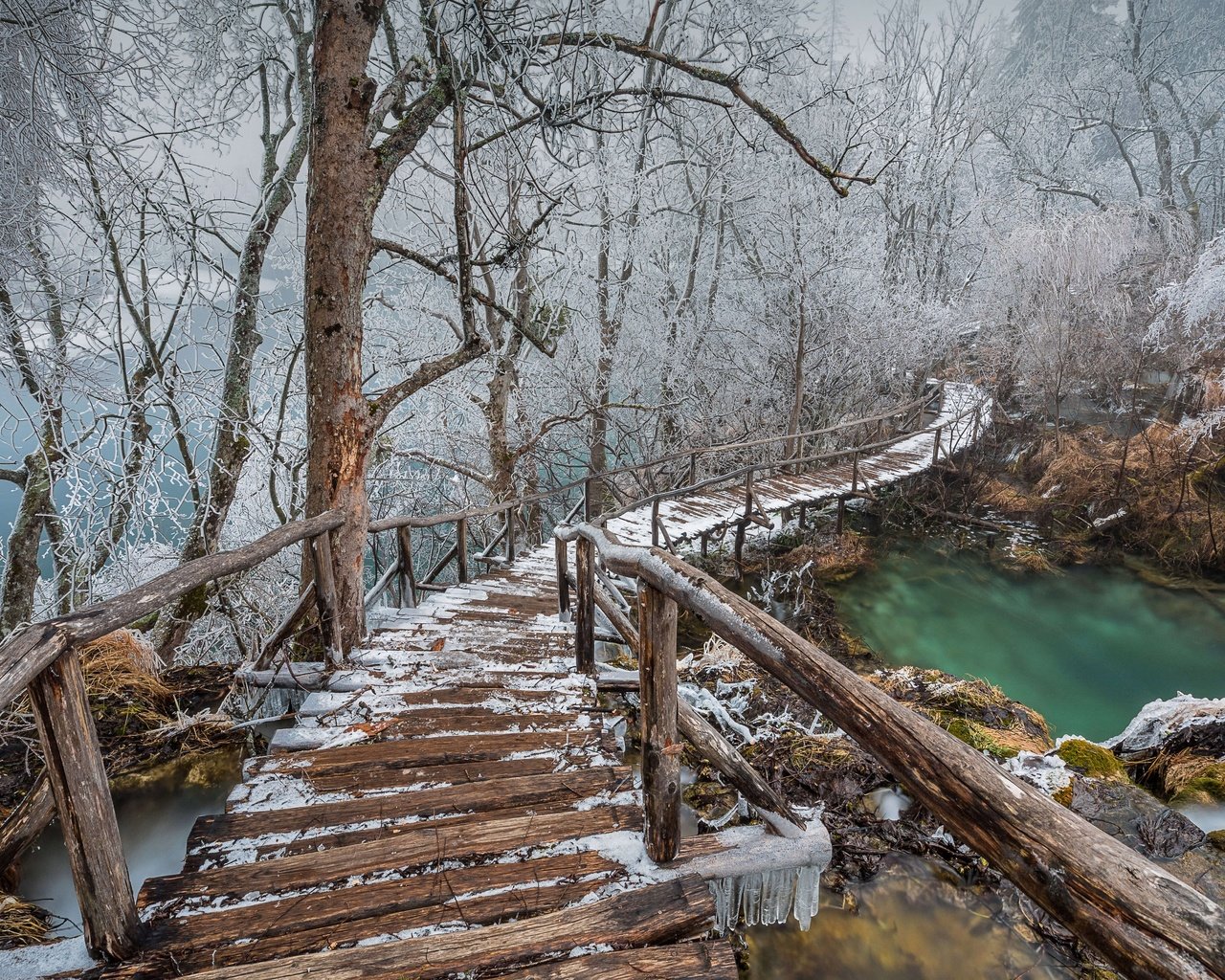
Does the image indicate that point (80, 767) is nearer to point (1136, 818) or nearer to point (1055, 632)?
point (1136, 818)

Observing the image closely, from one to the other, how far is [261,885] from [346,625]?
2.30 m

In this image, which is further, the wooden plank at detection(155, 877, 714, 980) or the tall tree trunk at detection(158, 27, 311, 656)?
the tall tree trunk at detection(158, 27, 311, 656)

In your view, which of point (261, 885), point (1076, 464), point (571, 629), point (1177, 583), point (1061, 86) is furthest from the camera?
point (1061, 86)

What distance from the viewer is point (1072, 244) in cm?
1305

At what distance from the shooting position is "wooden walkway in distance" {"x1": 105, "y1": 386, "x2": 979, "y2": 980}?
1.59 meters

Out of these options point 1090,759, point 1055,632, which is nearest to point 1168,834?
point 1090,759

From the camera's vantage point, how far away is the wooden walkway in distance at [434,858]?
1.59m

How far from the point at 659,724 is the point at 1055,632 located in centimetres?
1114

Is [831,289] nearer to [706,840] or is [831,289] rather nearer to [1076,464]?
[1076,464]

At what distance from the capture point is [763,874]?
221 centimetres

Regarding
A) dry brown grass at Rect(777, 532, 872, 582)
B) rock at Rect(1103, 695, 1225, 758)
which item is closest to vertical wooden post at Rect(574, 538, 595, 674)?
rock at Rect(1103, 695, 1225, 758)

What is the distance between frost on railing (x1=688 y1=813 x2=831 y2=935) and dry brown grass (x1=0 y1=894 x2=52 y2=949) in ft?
8.03

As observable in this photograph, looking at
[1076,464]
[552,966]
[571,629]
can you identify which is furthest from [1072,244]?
[552,966]

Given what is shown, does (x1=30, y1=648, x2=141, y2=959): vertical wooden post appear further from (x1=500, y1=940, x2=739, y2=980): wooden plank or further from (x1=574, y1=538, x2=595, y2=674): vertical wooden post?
(x1=574, y1=538, x2=595, y2=674): vertical wooden post
